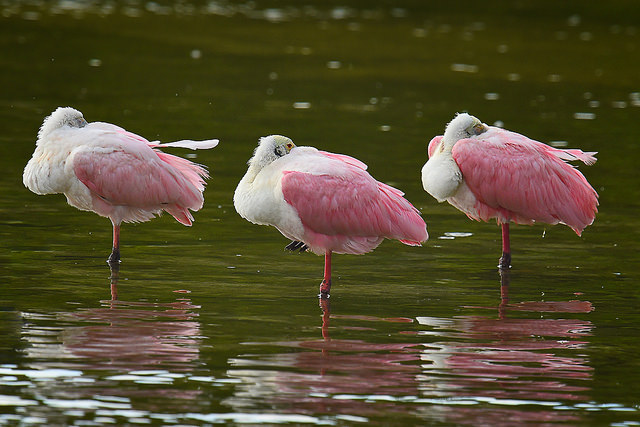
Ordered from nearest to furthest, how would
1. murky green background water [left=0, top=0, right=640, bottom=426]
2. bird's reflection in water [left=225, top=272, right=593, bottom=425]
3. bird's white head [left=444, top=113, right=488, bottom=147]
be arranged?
1. bird's reflection in water [left=225, top=272, right=593, bottom=425]
2. murky green background water [left=0, top=0, right=640, bottom=426]
3. bird's white head [left=444, top=113, right=488, bottom=147]

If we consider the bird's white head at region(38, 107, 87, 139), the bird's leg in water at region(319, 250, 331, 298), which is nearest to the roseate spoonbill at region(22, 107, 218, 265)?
the bird's white head at region(38, 107, 87, 139)

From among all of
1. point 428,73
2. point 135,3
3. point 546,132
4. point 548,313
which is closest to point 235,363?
point 548,313

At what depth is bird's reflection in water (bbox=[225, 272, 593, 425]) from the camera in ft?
28.1

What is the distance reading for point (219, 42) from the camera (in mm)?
33656

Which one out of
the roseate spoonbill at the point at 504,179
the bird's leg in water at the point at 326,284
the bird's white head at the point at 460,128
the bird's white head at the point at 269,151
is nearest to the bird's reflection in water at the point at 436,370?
the bird's leg in water at the point at 326,284

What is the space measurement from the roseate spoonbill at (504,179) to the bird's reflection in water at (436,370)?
2.23m

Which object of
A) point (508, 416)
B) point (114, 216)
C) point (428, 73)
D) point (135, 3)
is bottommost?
point (508, 416)

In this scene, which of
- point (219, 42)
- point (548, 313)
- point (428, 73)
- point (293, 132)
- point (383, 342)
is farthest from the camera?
point (219, 42)

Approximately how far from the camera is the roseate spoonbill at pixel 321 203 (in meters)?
11.4

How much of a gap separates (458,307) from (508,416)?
3.05 meters

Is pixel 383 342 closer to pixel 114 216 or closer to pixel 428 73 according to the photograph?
pixel 114 216

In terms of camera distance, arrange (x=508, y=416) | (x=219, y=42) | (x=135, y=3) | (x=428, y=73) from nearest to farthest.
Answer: (x=508, y=416) < (x=428, y=73) < (x=219, y=42) < (x=135, y=3)

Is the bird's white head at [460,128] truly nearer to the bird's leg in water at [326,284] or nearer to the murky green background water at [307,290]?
the murky green background water at [307,290]

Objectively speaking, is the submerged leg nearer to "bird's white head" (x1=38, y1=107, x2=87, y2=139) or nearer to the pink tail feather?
"bird's white head" (x1=38, y1=107, x2=87, y2=139)
